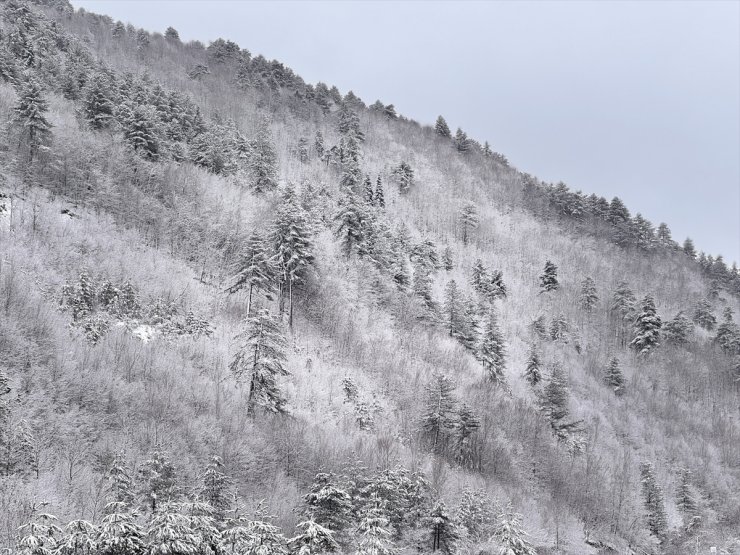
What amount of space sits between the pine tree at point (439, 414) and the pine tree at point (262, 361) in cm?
1300

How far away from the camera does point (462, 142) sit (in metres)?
116

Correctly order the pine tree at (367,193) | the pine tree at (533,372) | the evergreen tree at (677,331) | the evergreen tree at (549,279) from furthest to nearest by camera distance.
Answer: the evergreen tree at (549,279)
the pine tree at (367,193)
the evergreen tree at (677,331)
the pine tree at (533,372)

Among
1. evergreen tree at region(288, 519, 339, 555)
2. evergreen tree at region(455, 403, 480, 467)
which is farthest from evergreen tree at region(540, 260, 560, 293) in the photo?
evergreen tree at region(288, 519, 339, 555)

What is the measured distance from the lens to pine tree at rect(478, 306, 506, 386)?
4750 cm

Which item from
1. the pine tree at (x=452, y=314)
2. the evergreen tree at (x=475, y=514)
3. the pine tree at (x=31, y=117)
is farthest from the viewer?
the pine tree at (x=452, y=314)

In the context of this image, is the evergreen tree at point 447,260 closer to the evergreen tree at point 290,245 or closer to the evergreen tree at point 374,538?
the evergreen tree at point 290,245

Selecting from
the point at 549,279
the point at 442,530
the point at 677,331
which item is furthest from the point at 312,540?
the point at 677,331

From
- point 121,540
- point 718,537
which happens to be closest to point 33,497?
point 121,540

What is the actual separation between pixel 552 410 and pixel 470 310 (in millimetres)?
14961

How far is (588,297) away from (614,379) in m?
18.5

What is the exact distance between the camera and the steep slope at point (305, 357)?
64.5 ft

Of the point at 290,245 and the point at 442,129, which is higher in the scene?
the point at 442,129

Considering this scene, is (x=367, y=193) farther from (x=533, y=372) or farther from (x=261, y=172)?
(x=533, y=372)

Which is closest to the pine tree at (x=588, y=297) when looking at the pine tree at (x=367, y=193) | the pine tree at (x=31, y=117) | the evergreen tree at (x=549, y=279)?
the evergreen tree at (x=549, y=279)
